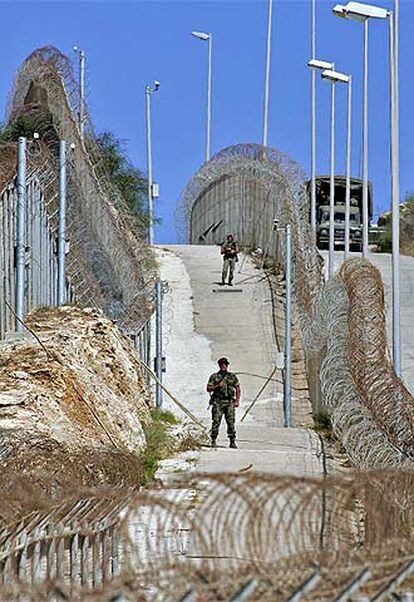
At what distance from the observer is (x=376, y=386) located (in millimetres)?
13133

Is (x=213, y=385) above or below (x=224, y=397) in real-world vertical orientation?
above

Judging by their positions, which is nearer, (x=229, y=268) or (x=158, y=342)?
(x=158, y=342)

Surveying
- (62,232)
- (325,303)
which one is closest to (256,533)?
(62,232)

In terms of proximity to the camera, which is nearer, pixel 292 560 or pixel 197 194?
pixel 292 560

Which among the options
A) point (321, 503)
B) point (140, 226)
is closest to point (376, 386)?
point (321, 503)

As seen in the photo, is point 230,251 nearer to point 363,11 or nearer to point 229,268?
point 229,268

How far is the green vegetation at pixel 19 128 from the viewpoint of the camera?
2964 centimetres

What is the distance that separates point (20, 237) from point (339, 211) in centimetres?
3572

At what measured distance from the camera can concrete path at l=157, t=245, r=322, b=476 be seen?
1653cm

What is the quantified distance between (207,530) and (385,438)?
5600 millimetres

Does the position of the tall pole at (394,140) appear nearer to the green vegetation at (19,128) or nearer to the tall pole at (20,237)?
the tall pole at (20,237)

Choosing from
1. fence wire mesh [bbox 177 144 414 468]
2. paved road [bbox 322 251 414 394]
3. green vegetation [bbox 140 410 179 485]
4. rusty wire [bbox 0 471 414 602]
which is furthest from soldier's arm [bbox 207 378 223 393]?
rusty wire [bbox 0 471 414 602]

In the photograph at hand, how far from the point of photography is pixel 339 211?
50.8 m

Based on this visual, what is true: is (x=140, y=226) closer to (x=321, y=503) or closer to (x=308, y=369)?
(x=308, y=369)
